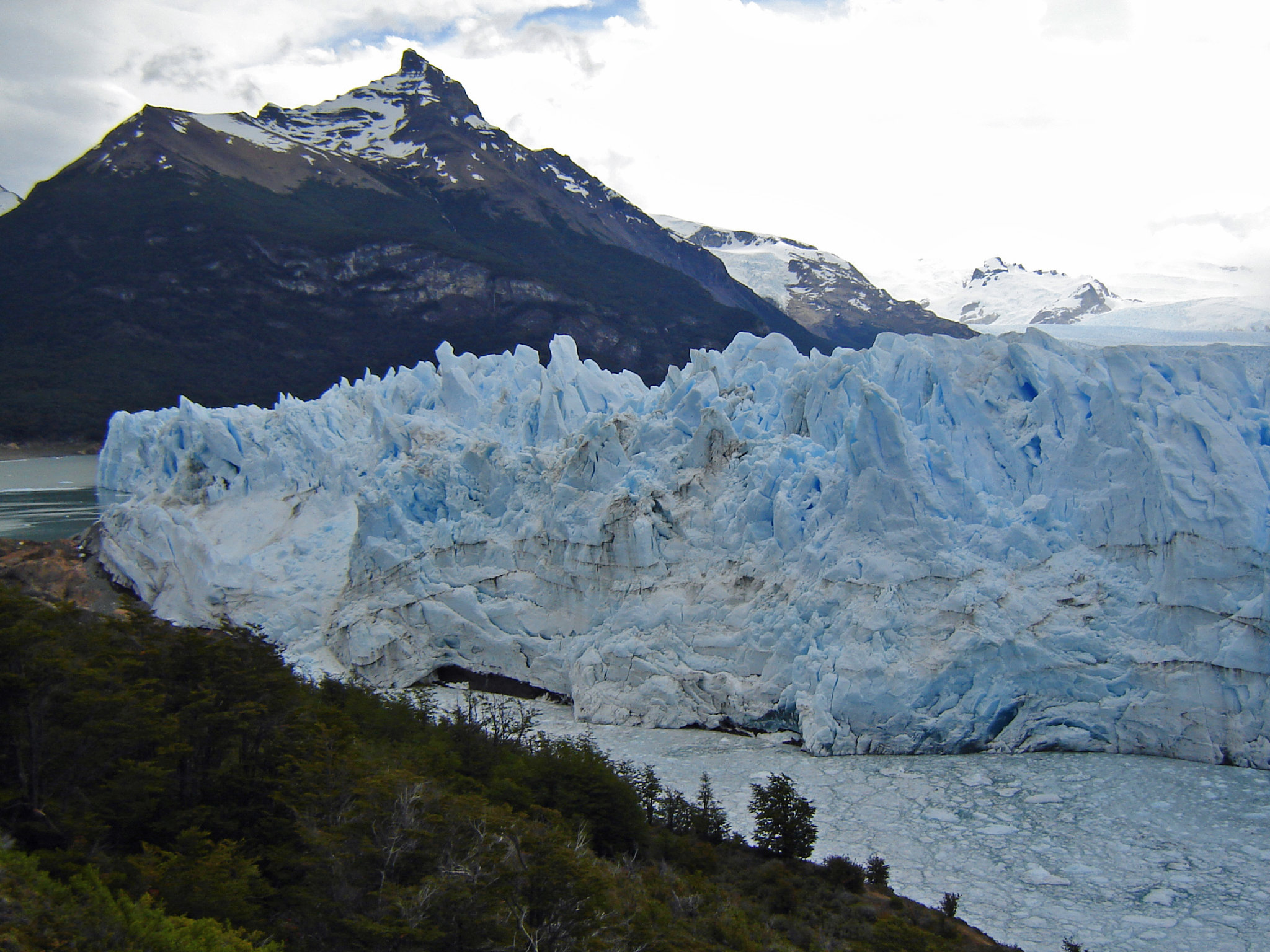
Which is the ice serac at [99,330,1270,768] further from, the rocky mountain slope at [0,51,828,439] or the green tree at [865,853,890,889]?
the rocky mountain slope at [0,51,828,439]

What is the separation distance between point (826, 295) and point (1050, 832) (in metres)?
91.9

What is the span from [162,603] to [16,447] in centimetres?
3461

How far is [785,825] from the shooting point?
1073 centimetres

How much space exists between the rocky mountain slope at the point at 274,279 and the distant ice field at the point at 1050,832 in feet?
150

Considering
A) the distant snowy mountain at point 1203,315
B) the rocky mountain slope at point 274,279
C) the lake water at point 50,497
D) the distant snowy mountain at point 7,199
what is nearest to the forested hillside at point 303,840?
the lake water at point 50,497

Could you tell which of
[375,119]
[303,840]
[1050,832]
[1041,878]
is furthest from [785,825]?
[375,119]

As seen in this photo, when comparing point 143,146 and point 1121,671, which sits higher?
point 143,146

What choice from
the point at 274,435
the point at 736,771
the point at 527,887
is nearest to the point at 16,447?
the point at 274,435

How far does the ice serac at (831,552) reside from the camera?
42.5 feet

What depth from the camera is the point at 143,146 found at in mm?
72500

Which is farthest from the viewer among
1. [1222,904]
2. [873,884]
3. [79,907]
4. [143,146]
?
[143,146]

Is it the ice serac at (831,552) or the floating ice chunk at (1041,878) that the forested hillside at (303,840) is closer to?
the floating ice chunk at (1041,878)

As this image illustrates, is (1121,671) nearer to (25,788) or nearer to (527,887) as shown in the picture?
(527,887)

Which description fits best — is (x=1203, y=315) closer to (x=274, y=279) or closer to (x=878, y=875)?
(x=878, y=875)
